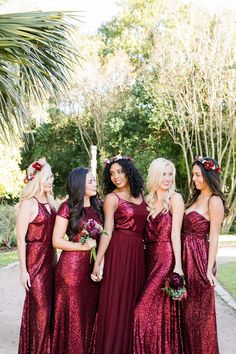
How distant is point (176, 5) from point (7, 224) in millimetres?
17334

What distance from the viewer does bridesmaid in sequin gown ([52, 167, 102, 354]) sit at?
5.43m

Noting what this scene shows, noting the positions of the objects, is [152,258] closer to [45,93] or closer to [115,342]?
[115,342]

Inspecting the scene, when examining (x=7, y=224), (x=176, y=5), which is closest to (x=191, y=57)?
(x=176, y=5)

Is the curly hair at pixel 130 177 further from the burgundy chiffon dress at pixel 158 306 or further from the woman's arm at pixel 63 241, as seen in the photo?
the woman's arm at pixel 63 241

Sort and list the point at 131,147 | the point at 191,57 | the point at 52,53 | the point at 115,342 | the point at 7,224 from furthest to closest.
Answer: the point at 131,147
the point at 191,57
the point at 7,224
the point at 52,53
the point at 115,342

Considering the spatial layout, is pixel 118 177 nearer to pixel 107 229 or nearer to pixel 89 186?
pixel 89 186

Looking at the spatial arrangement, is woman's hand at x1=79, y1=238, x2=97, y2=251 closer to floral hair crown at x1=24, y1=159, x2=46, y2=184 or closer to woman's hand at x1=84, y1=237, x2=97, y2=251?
woman's hand at x1=84, y1=237, x2=97, y2=251

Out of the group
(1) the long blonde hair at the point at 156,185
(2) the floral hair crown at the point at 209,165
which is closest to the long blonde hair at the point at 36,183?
(1) the long blonde hair at the point at 156,185

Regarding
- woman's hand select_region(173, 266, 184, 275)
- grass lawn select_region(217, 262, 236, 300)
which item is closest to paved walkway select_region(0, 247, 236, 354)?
grass lawn select_region(217, 262, 236, 300)

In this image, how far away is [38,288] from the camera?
5527 millimetres

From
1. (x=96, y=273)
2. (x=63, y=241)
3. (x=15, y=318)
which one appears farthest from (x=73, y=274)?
(x=15, y=318)

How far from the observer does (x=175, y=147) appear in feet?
98.9

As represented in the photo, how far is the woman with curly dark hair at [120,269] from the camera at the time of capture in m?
5.51

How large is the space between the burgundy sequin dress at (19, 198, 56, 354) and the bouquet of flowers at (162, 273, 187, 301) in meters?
1.20
